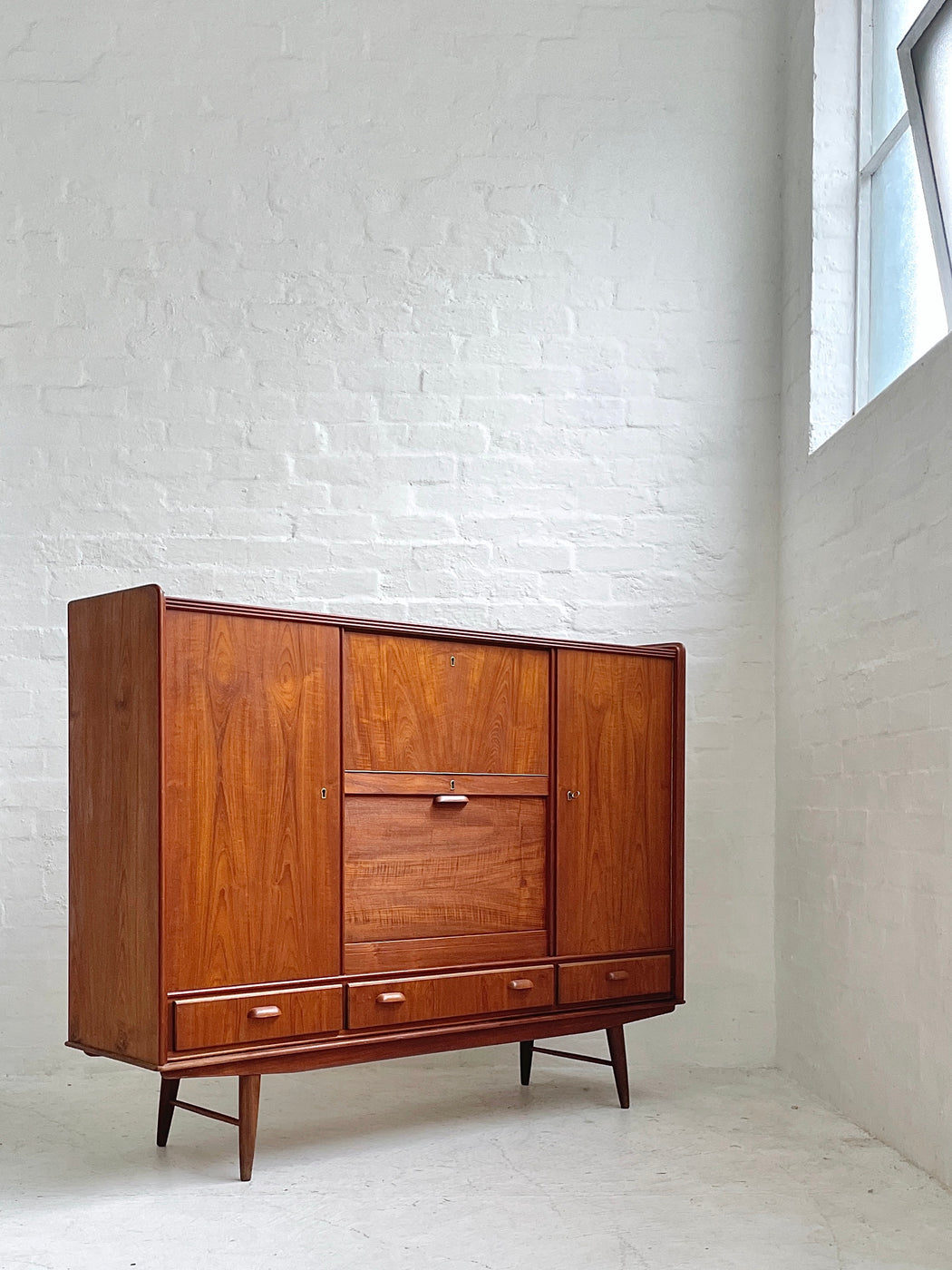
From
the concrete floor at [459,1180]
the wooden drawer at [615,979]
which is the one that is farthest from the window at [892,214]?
the concrete floor at [459,1180]

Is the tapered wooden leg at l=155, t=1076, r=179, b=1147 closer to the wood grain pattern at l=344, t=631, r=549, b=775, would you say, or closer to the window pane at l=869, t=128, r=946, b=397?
the wood grain pattern at l=344, t=631, r=549, b=775

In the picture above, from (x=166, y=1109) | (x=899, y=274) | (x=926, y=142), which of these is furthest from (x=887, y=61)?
(x=166, y=1109)

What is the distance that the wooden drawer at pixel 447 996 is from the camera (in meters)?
3.43

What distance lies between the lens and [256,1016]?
321cm

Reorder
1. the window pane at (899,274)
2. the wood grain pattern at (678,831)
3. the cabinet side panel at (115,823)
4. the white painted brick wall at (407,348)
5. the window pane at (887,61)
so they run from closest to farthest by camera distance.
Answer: the cabinet side panel at (115,823) → the window pane at (899,274) → the wood grain pattern at (678,831) → the window pane at (887,61) → the white painted brick wall at (407,348)

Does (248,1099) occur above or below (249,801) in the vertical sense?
below

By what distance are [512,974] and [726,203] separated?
9.52 feet

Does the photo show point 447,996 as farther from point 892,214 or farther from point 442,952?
point 892,214

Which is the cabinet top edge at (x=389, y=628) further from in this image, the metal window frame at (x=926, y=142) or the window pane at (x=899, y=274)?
the metal window frame at (x=926, y=142)

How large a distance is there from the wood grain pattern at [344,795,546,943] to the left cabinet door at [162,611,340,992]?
0.09 metres

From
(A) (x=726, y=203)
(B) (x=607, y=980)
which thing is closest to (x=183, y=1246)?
(B) (x=607, y=980)

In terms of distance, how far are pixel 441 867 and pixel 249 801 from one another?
0.64 m

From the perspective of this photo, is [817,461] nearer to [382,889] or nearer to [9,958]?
[382,889]

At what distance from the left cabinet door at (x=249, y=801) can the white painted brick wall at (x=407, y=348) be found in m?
1.24
